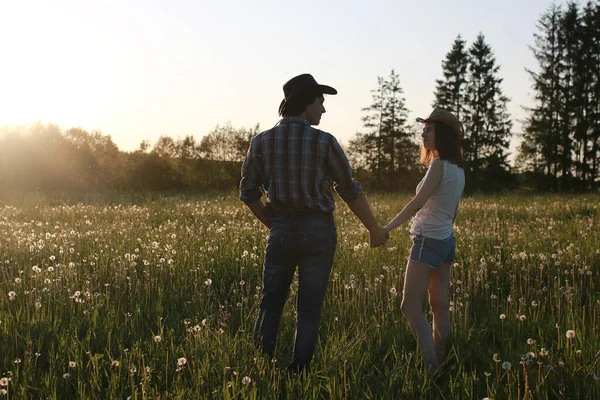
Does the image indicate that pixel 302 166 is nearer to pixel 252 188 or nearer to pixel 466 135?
pixel 252 188

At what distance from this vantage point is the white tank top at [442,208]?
4336 millimetres

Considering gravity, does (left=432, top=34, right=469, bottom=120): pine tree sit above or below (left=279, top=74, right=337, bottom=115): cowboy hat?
above

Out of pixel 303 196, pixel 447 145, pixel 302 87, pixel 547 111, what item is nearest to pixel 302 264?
pixel 303 196

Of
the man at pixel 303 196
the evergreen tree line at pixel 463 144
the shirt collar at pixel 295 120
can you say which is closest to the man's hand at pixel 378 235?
the man at pixel 303 196

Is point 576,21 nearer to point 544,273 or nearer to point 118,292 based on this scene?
point 544,273

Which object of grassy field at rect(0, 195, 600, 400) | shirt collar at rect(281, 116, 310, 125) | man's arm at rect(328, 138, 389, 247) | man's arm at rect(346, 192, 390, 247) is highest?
shirt collar at rect(281, 116, 310, 125)

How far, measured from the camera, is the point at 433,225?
14.2 ft

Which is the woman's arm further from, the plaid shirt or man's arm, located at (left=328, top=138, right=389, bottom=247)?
the plaid shirt

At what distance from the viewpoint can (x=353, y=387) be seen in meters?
4.10

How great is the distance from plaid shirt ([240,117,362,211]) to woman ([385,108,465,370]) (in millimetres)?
592

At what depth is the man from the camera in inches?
162

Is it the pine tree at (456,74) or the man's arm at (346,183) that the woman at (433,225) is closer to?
the man's arm at (346,183)

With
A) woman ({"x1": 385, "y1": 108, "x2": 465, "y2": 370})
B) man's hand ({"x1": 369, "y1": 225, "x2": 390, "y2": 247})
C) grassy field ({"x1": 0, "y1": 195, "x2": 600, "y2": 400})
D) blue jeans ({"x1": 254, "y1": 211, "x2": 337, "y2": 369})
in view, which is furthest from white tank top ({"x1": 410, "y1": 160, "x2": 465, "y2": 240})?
grassy field ({"x1": 0, "y1": 195, "x2": 600, "y2": 400})

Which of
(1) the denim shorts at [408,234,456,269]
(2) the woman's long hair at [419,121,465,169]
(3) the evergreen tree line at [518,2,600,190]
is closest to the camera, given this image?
(1) the denim shorts at [408,234,456,269]
